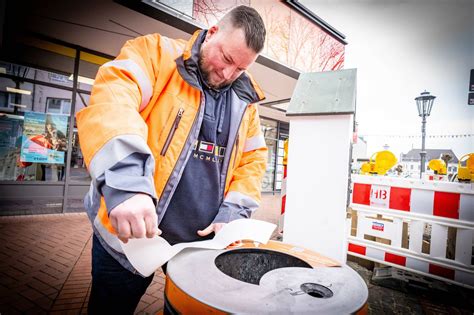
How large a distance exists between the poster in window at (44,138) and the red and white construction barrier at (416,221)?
610 cm

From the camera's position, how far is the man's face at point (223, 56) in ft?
4.02

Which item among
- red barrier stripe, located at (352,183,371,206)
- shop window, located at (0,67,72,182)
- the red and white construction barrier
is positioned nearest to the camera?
the red and white construction barrier

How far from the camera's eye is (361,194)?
337cm

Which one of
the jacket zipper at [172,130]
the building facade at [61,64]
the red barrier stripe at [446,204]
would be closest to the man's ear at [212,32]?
the jacket zipper at [172,130]

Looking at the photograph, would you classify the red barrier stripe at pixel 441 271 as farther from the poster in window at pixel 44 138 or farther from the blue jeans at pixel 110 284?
the poster in window at pixel 44 138

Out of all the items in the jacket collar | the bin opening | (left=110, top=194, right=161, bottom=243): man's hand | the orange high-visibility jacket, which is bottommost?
the bin opening

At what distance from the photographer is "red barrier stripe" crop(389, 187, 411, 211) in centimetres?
303

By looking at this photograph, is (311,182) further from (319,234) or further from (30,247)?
(30,247)

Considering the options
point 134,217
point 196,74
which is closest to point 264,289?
point 134,217

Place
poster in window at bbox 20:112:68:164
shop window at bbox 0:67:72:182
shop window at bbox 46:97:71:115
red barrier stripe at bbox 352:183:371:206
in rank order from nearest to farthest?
red barrier stripe at bbox 352:183:371:206 < shop window at bbox 0:67:72:182 < poster in window at bbox 20:112:68:164 < shop window at bbox 46:97:71:115

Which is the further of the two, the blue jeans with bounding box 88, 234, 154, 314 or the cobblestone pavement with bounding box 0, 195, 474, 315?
the cobblestone pavement with bounding box 0, 195, 474, 315

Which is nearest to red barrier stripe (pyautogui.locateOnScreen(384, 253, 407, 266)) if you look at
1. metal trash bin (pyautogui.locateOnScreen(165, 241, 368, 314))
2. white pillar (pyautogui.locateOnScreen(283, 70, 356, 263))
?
white pillar (pyautogui.locateOnScreen(283, 70, 356, 263))

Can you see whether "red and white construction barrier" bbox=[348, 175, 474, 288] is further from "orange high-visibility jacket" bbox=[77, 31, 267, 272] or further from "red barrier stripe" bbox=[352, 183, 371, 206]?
"orange high-visibility jacket" bbox=[77, 31, 267, 272]

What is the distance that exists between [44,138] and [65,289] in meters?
4.30
